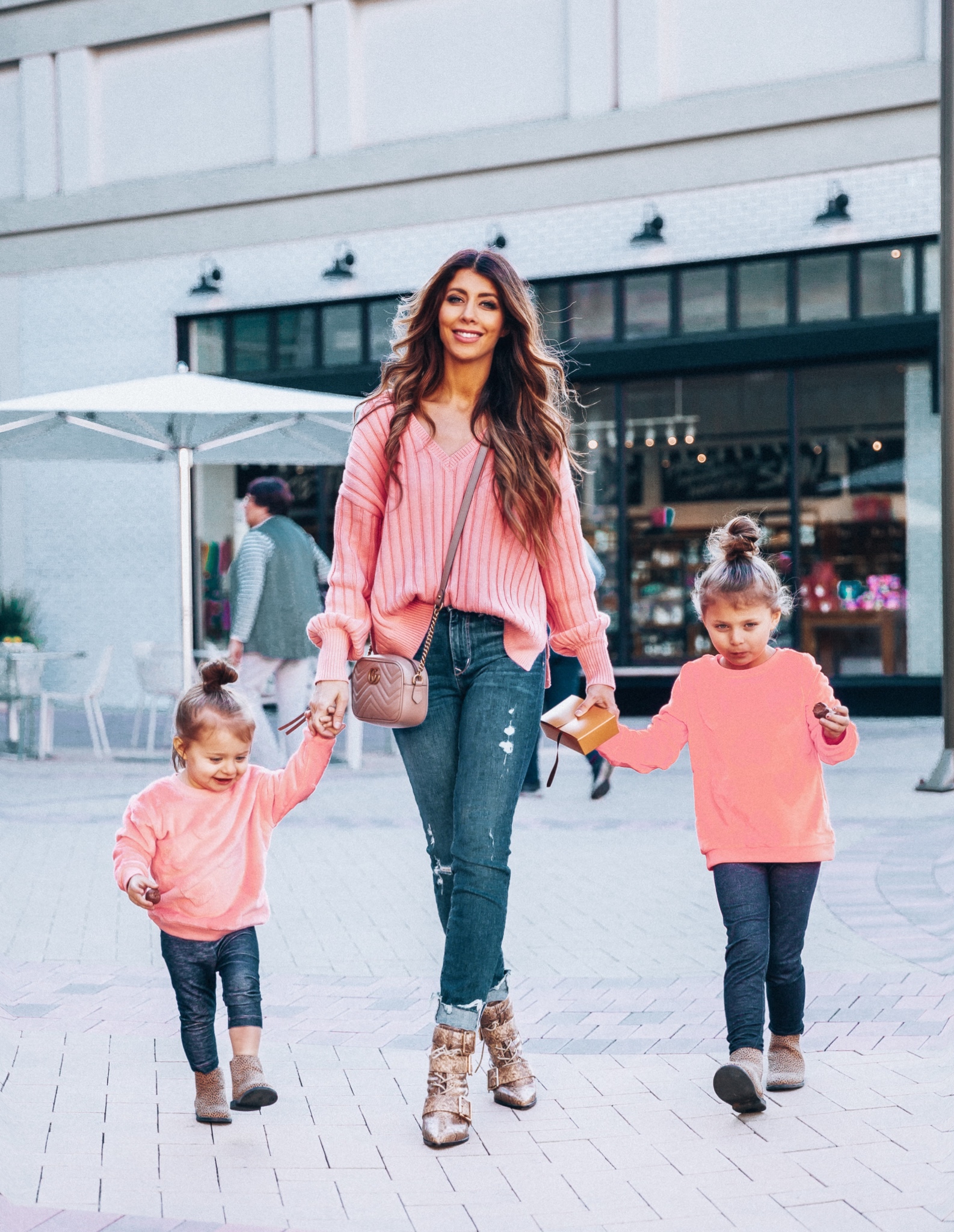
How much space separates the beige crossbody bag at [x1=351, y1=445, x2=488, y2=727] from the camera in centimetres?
324

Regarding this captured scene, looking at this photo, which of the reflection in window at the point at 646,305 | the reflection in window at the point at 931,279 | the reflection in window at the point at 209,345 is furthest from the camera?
the reflection in window at the point at 209,345

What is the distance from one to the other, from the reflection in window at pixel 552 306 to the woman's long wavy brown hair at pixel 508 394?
33.9 ft

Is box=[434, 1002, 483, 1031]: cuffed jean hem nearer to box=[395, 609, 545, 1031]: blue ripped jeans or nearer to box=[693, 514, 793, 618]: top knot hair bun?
box=[395, 609, 545, 1031]: blue ripped jeans

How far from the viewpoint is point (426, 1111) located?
3268mm

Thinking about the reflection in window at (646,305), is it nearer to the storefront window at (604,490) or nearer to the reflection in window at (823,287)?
the storefront window at (604,490)

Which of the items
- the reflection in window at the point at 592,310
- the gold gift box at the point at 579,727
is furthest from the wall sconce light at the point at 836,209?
the gold gift box at the point at 579,727

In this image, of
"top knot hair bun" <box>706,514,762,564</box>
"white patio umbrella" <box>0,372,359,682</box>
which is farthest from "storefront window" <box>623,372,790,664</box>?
"top knot hair bun" <box>706,514,762,564</box>

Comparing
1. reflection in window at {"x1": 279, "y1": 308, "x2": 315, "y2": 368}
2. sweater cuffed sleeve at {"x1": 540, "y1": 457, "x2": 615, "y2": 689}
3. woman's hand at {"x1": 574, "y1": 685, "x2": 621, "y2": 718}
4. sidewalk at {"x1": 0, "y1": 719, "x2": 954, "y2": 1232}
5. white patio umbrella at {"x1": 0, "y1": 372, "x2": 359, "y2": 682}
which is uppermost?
reflection in window at {"x1": 279, "y1": 308, "x2": 315, "y2": 368}

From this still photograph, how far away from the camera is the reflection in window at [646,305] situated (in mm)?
13414

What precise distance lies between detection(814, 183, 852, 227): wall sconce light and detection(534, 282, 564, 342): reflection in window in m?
2.56

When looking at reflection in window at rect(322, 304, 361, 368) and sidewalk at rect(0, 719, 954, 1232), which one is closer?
sidewalk at rect(0, 719, 954, 1232)

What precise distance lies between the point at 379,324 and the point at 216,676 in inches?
464

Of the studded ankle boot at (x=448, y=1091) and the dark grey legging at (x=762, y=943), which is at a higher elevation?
the dark grey legging at (x=762, y=943)

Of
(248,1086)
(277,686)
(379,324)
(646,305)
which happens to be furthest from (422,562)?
(379,324)
